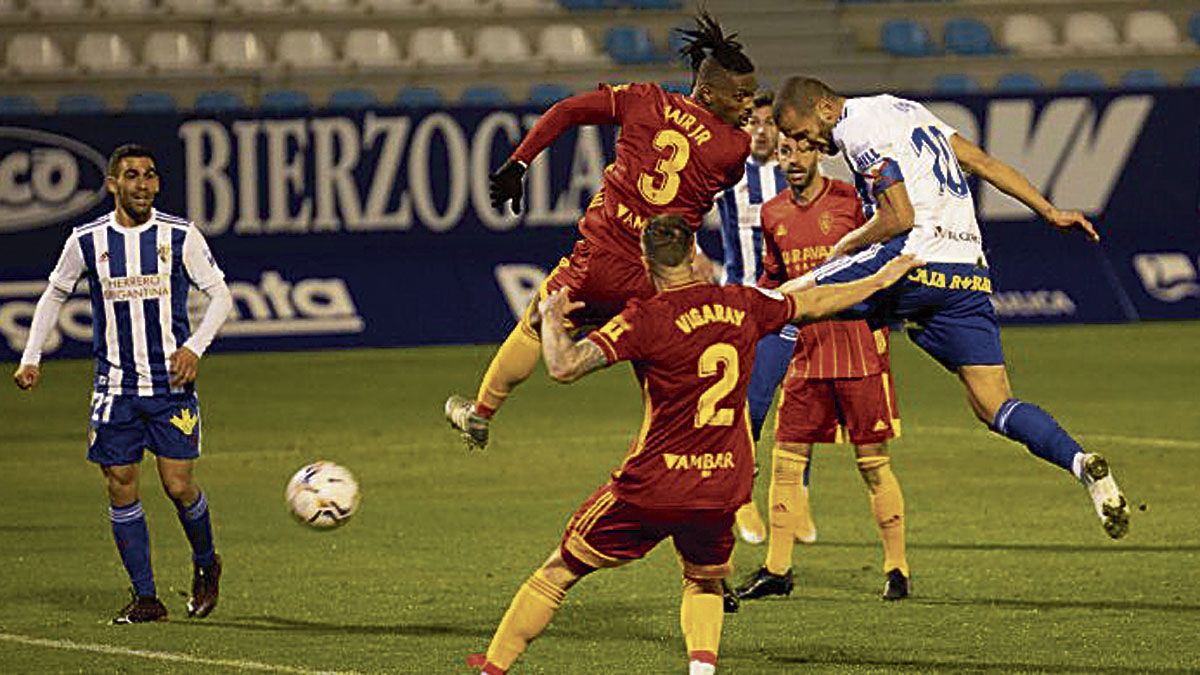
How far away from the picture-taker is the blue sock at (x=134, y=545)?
9.74 metres

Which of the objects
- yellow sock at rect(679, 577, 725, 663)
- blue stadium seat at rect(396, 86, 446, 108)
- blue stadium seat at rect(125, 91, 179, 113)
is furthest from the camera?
blue stadium seat at rect(396, 86, 446, 108)

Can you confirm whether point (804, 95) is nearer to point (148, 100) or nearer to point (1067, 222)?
point (1067, 222)

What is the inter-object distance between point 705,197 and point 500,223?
37.6ft

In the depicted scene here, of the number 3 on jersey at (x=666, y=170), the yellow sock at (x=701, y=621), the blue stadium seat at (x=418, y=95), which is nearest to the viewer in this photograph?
the yellow sock at (x=701, y=621)

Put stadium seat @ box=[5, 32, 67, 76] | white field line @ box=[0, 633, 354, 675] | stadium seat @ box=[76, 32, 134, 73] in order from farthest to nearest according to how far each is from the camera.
Result: stadium seat @ box=[76, 32, 134, 73], stadium seat @ box=[5, 32, 67, 76], white field line @ box=[0, 633, 354, 675]

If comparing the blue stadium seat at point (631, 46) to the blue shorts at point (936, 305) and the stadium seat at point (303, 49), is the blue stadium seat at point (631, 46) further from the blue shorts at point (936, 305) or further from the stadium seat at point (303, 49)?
the blue shorts at point (936, 305)

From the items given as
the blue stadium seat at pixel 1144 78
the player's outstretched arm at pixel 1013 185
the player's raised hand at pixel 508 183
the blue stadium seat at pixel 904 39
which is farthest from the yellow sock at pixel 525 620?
the blue stadium seat at pixel 904 39

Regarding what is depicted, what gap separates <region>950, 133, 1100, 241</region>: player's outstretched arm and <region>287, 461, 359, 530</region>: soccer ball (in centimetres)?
294

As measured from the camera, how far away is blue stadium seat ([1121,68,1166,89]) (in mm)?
25011

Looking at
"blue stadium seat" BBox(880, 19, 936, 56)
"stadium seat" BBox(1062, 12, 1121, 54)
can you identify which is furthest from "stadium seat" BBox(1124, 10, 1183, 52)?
"blue stadium seat" BBox(880, 19, 936, 56)

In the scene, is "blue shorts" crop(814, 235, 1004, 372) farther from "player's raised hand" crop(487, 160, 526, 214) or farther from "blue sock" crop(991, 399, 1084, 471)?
"player's raised hand" crop(487, 160, 526, 214)

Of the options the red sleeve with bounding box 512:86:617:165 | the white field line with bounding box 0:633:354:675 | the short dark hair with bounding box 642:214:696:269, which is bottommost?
the white field line with bounding box 0:633:354:675

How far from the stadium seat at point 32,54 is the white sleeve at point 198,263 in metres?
15.3

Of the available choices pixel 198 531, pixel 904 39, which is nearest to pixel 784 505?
pixel 198 531
